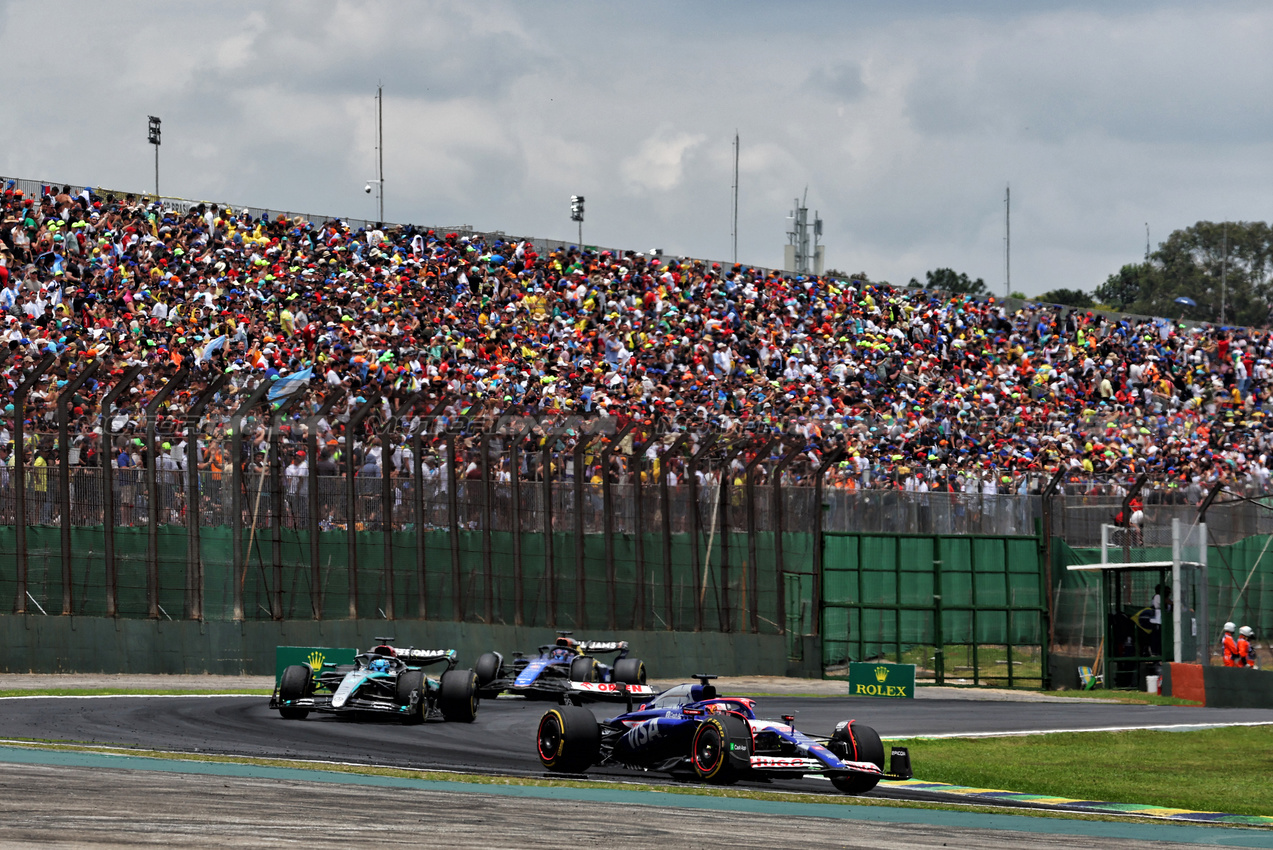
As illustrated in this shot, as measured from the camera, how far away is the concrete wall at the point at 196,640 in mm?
24953

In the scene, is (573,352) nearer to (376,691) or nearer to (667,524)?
(667,524)

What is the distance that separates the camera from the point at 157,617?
84.2 ft

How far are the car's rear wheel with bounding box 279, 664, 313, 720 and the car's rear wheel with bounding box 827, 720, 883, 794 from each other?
7316 mm

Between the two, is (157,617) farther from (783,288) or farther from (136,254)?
(783,288)

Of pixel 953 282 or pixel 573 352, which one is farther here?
pixel 953 282

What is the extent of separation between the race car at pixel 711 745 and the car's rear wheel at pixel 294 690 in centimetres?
529

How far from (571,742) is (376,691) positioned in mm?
5750

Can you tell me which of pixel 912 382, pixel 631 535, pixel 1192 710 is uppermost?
pixel 912 382

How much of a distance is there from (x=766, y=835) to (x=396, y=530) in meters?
17.3

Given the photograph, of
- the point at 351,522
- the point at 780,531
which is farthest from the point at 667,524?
the point at 351,522

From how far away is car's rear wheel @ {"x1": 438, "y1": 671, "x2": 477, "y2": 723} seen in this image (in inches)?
805

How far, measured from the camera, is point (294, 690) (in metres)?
20.0

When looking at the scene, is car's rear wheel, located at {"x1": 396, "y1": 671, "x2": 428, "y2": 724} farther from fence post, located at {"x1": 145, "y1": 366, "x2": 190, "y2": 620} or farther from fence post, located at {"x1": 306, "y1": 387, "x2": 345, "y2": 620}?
fence post, located at {"x1": 306, "y1": 387, "x2": 345, "y2": 620}

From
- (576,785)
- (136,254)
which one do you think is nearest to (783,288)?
(136,254)
